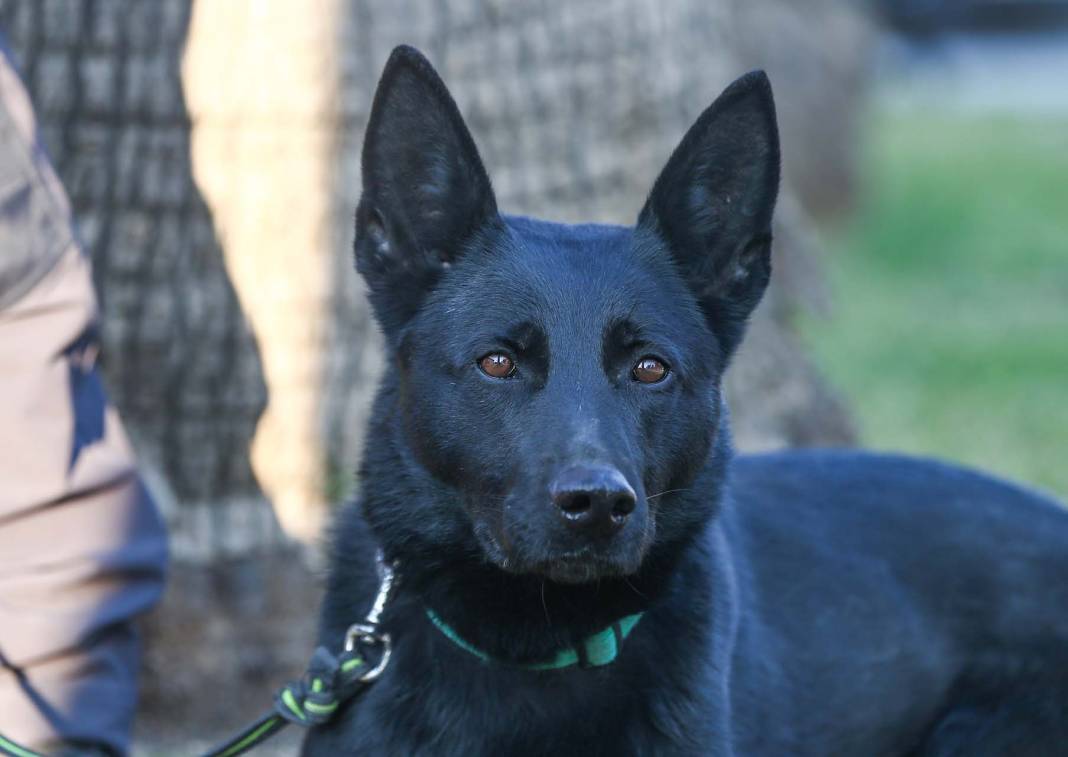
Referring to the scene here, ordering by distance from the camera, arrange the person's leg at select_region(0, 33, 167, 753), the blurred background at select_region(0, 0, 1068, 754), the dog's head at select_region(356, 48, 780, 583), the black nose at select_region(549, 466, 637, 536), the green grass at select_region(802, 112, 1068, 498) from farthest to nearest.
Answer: the green grass at select_region(802, 112, 1068, 498) < the blurred background at select_region(0, 0, 1068, 754) < the person's leg at select_region(0, 33, 167, 753) < the dog's head at select_region(356, 48, 780, 583) < the black nose at select_region(549, 466, 637, 536)

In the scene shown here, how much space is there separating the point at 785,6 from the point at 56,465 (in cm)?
1108

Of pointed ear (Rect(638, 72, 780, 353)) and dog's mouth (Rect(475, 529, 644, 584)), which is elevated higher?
pointed ear (Rect(638, 72, 780, 353))

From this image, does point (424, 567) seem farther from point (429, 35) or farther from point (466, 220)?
point (429, 35)

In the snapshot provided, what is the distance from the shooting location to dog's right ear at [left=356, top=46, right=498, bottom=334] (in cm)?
280

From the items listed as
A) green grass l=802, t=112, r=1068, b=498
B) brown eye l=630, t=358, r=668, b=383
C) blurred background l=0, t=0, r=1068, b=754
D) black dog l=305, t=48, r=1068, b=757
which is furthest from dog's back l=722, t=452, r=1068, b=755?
green grass l=802, t=112, r=1068, b=498

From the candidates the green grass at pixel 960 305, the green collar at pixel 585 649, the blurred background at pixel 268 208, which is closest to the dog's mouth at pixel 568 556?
the green collar at pixel 585 649

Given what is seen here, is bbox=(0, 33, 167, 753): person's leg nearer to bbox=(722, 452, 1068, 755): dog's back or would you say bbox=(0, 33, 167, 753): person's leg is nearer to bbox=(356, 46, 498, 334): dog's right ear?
bbox=(356, 46, 498, 334): dog's right ear

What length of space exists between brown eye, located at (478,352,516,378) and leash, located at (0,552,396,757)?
454 millimetres

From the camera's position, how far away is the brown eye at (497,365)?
2711 millimetres

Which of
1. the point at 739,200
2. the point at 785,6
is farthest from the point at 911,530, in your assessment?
the point at 785,6

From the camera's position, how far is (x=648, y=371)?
276cm

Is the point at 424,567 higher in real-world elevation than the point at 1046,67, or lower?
higher

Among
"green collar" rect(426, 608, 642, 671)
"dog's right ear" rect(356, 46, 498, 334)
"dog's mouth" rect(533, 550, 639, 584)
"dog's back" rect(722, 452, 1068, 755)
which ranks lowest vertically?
"dog's back" rect(722, 452, 1068, 755)

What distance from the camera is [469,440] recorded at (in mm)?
2695
